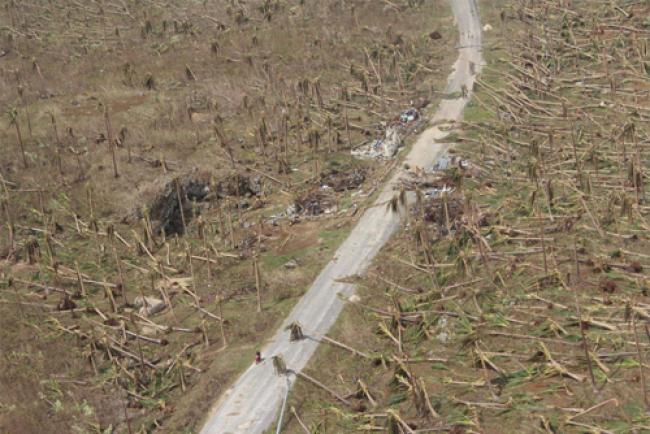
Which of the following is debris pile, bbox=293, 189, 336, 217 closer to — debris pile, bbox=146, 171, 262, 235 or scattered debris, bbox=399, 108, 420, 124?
debris pile, bbox=146, 171, 262, 235

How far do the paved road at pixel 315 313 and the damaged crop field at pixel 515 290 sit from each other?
1061 millimetres

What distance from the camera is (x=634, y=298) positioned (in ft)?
133

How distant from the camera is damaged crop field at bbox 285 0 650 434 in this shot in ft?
116

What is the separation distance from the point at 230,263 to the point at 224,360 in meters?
11.2

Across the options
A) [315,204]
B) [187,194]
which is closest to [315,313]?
[315,204]

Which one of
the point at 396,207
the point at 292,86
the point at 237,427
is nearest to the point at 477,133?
the point at 396,207

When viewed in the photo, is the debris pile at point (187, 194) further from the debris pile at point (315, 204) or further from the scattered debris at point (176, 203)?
the debris pile at point (315, 204)

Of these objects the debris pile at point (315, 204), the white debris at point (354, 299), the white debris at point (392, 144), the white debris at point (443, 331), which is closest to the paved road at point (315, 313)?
the white debris at point (354, 299)

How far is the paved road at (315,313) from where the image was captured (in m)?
38.4

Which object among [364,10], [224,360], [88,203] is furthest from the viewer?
[364,10]

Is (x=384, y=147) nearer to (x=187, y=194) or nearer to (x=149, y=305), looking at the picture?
(x=187, y=194)

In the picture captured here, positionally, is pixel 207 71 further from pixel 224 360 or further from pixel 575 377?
pixel 575 377

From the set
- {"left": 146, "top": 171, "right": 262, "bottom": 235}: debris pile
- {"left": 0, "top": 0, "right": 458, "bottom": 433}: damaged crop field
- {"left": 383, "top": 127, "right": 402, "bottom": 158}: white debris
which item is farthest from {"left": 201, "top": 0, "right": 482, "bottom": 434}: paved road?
{"left": 146, "top": 171, "right": 262, "bottom": 235}: debris pile

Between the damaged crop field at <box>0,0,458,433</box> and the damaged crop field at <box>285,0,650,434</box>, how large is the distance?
579cm
